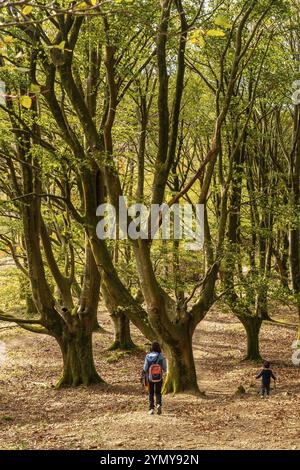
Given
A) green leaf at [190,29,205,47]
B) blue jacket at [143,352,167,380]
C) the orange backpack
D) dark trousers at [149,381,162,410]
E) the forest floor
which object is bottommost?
the forest floor

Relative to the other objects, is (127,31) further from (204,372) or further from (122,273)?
(204,372)

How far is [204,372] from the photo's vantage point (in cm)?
1967

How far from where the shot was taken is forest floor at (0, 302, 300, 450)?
9570 mm

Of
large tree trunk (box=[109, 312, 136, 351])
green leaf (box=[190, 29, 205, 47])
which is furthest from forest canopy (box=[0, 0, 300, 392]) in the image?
green leaf (box=[190, 29, 205, 47])

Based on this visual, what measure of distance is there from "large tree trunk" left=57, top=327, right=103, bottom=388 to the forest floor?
47 centimetres

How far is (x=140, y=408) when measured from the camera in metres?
12.8

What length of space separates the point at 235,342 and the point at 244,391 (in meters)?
10.8

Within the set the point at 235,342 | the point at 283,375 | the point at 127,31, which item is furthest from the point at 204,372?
the point at 127,31

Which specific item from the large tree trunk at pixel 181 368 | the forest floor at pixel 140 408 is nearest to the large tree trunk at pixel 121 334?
the forest floor at pixel 140 408

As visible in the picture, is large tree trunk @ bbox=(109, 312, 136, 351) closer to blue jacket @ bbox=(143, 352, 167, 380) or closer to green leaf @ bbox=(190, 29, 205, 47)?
blue jacket @ bbox=(143, 352, 167, 380)

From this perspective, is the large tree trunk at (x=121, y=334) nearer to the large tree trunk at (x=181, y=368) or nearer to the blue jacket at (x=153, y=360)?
the large tree trunk at (x=181, y=368)

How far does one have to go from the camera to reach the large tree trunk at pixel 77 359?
16875 millimetres

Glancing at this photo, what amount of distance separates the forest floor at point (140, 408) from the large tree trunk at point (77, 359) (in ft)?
1.54
